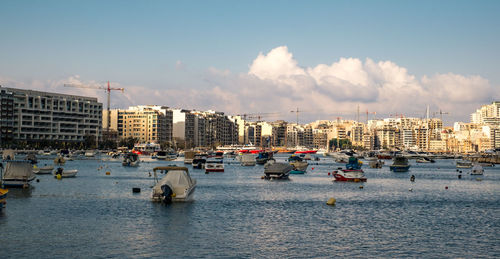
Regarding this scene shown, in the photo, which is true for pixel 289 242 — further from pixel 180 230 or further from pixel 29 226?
pixel 29 226

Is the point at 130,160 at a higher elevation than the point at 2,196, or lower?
higher

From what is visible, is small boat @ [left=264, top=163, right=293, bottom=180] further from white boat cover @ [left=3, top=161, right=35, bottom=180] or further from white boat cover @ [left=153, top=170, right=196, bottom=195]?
white boat cover @ [left=153, top=170, right=196, bottom=195]

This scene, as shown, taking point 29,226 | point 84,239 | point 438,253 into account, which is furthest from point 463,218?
point 29,226

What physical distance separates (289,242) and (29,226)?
70.5 feet

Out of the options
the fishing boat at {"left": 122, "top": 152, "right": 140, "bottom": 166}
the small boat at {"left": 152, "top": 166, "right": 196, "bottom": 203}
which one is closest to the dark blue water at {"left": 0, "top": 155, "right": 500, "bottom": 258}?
the small boat at {"left": 152, "top": 166, "right": 196, "bottom": 203}

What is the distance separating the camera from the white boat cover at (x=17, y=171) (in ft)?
259

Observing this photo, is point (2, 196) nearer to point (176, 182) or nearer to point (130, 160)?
point (176, 182)

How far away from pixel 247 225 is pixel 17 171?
4359cm

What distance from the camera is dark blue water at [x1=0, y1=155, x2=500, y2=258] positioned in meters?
39.6

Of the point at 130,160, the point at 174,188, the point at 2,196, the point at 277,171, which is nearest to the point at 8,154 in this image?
the point at 130,160

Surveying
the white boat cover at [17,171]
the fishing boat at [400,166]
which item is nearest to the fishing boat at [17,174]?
the white boat cover at [17,171]

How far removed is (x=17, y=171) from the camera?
79.9 metres

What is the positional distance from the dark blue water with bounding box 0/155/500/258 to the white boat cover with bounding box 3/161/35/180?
3.05m

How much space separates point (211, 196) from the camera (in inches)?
2928
